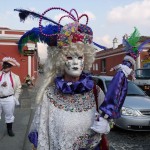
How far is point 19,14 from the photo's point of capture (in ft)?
10.6

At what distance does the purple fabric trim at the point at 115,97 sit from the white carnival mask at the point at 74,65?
0.44 meters

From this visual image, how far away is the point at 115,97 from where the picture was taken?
2.76 m

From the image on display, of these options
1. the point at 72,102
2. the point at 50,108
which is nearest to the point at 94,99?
the point at 72,102

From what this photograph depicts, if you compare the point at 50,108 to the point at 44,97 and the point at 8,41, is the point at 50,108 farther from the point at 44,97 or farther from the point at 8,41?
the point at 8,41

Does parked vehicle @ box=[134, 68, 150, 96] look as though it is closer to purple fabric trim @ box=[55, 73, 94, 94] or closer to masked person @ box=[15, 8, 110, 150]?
masked person @ box=[15, 8, 110, 150]

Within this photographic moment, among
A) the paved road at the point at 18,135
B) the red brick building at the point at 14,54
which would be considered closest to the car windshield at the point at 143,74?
the paved road at the point at 18,135

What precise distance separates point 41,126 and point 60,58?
0.69 m

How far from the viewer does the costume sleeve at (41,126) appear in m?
3.02

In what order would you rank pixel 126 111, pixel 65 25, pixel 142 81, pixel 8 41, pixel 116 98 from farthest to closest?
pixel 8 41, pixel 142 81, pixel 126 111, pixel 65 25, pixel 116 98

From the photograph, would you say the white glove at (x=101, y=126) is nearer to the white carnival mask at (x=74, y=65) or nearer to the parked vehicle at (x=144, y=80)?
the white carnival mask at (x=74, y=65)

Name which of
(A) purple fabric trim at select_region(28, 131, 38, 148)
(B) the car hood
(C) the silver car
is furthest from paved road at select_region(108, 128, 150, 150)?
(A) purple fabric trim at select_region(28, 131, 38, 148)

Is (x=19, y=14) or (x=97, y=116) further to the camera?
(x=19, y=14)

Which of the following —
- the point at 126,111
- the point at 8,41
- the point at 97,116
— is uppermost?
the point at 8,41

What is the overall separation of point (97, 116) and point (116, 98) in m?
0.26
